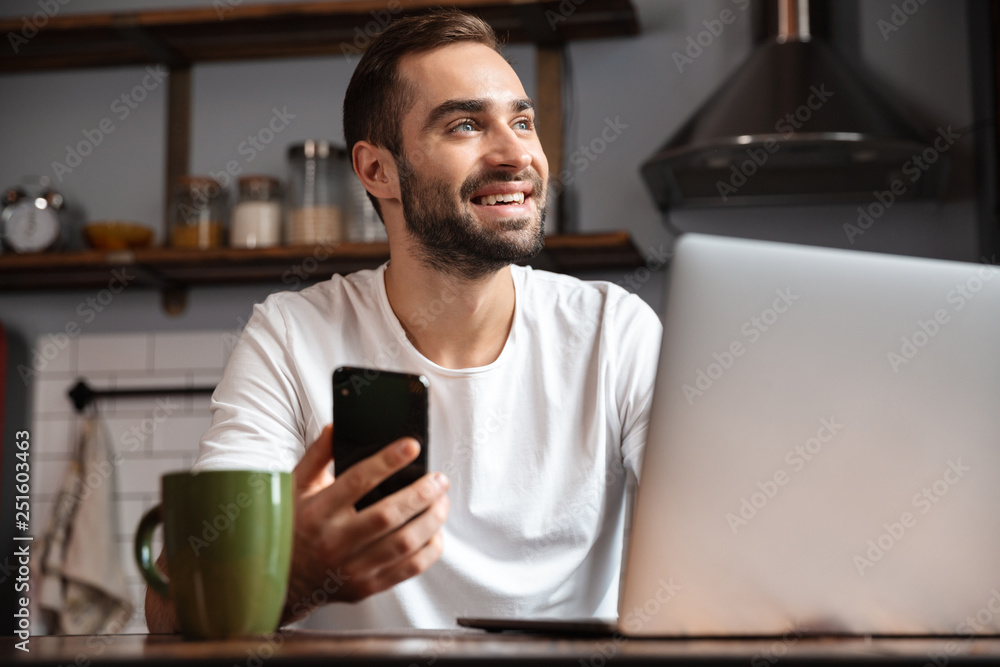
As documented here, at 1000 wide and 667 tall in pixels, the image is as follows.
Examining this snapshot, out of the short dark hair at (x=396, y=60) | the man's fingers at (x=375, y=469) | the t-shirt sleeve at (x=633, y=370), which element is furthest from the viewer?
the short dark hair at (x=396, y=60)

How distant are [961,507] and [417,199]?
1040mm

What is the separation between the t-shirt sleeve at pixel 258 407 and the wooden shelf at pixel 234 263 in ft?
3.21

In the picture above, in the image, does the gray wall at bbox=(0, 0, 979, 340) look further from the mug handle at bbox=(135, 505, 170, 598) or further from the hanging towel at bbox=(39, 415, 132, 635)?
the mug handle at bbox=(135, 505, 170, 598)

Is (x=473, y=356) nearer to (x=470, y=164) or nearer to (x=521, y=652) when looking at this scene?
(x=470, y=164)

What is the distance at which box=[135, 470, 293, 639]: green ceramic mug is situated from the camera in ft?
2.15

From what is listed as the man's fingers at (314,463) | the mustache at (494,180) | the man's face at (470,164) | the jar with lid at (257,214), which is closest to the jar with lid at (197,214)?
the jar with lid at (257,214)

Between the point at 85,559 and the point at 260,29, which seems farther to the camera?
the point at 260,29

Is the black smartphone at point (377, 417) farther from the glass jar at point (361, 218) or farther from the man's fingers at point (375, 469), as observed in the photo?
the glass jar at point (361, 218)

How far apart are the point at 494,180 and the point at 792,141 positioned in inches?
31.9

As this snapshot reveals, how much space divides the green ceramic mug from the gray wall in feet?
6.15

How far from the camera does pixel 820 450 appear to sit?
2.14 ft

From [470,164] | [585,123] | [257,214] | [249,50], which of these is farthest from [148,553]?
[249,50]

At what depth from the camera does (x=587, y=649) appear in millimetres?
534

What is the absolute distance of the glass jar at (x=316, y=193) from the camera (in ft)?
7.95
